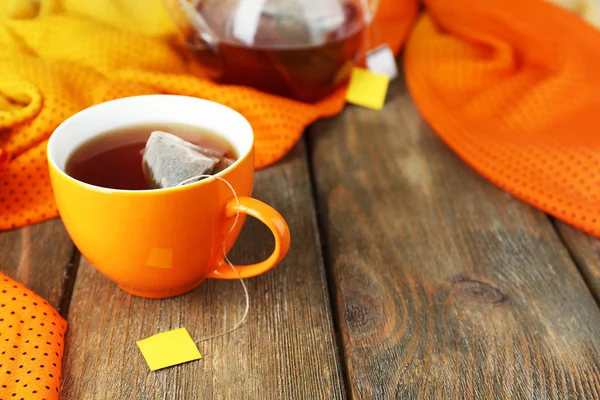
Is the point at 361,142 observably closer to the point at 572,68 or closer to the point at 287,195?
the point at 287,195

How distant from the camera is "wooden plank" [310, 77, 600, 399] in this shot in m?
0.43

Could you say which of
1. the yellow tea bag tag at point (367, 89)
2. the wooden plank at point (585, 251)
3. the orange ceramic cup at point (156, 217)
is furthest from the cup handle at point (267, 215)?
the yellow tea bag tag at point (367, 89)

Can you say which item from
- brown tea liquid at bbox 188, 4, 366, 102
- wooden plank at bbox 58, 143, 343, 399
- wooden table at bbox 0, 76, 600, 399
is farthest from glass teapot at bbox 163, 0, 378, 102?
wooden plank at bbox 58, 143, 343, 399

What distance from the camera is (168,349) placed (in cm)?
43

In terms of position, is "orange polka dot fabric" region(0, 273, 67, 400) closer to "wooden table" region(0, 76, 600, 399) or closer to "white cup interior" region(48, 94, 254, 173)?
"wooden table" region(0, 76, 600, 399)

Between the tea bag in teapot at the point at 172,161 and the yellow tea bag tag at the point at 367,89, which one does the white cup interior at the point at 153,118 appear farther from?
the yellow tea bag tag at the point at 367,89

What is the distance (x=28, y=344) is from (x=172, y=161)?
0.57ft

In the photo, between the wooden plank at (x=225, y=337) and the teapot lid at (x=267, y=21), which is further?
the teapot lid at (x=267, y=21)

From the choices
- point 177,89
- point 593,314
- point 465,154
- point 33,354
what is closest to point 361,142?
point 465,154

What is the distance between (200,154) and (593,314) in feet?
1.15

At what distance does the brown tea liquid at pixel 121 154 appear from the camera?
449mm

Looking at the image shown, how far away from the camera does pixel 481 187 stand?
0.65 metres

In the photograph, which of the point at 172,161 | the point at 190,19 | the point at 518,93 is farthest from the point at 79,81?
the point at 518,93

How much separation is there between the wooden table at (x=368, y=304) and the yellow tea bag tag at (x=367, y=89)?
169 mm
